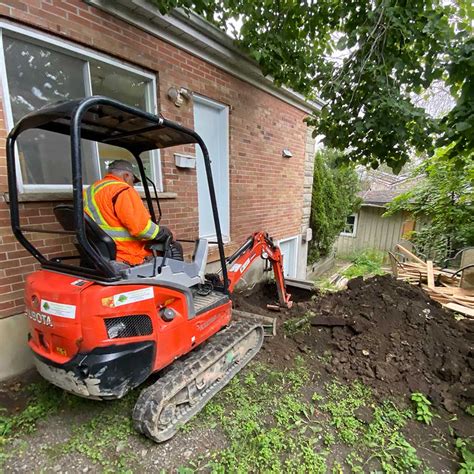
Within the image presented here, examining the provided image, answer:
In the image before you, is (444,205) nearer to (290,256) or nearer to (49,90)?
(290,256)

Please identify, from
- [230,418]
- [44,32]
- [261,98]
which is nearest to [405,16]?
[261,98]

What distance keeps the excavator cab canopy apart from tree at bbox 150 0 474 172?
1.69m

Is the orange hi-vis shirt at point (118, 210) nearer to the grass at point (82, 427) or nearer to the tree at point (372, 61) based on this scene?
the grass at point (82, 427)

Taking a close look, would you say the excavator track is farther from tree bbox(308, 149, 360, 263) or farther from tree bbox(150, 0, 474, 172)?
tree bbox(308, 149, 360, 263)

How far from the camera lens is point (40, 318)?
1958 millimetres

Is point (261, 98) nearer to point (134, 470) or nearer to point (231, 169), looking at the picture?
point (231, 169)

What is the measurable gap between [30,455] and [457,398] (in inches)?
152

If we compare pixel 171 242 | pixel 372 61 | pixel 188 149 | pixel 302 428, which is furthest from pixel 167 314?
pixel 372 61

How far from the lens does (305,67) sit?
429cm

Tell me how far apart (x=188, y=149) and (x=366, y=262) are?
12.1m

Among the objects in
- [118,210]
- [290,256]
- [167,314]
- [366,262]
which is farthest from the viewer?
[366,262]

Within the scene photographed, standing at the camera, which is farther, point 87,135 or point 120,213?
point 87,135

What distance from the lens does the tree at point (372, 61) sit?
298cm

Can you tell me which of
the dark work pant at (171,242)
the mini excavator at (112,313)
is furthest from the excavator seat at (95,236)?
the dark work pant at (171,242)
